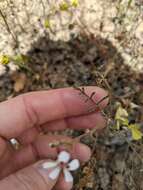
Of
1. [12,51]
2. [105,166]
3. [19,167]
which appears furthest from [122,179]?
[12,51]

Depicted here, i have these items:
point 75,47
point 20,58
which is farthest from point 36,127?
point 75,47

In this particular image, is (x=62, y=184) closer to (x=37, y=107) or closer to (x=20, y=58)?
(x=37, y=107)

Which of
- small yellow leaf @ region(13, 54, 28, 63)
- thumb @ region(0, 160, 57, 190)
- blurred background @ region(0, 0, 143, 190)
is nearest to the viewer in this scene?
thumb @ region(0, 160, 57, 190)

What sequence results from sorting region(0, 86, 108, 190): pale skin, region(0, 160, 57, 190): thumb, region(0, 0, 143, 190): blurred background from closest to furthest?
1. region(0, 160, 57, 190): thumb
2. region(0, 86, 108, 190): pale skin
3. region(0, 0, 143, 190): blurred background

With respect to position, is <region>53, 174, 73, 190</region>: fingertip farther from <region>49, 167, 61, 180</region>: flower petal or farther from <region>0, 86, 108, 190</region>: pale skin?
<region>49, 167, 61, 180</region>: flower petal

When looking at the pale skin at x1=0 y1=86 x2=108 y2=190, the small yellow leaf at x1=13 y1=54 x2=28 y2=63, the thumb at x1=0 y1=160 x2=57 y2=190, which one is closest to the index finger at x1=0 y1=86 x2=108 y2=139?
the pale skin at x1=0 y1=86 x2=108 y2=190

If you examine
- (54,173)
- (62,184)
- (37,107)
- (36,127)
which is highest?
(37,107)
